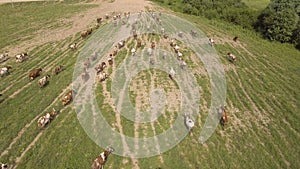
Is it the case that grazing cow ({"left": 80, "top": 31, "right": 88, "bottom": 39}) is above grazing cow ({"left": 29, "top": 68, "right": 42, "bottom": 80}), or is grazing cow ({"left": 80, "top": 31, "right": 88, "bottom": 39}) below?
above

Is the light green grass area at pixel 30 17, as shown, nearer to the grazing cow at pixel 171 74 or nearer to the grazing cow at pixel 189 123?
the grazing cow at pixel 171 74

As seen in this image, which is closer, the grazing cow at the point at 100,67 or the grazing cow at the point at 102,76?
the grazing cow at the point at 102,76

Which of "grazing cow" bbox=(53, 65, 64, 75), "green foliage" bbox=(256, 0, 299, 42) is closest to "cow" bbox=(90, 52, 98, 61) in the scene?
"grazing cow" bbox=(53, 65, 64, 75)

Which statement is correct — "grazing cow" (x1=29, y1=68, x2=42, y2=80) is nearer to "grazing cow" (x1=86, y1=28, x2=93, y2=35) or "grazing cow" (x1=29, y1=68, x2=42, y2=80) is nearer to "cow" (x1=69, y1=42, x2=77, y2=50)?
"cow" (x1=69, y1=42, x2=77, y2=50)

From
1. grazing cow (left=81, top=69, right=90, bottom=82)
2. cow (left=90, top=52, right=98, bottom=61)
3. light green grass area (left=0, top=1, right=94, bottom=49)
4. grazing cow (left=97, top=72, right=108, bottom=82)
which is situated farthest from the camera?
light green grass area (left=0, top=1, right=94, bottom=49)

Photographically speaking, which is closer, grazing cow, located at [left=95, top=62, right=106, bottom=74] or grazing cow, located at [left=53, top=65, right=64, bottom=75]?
grazing cow, located at [left=95, top=62, right=106, bottom=74]

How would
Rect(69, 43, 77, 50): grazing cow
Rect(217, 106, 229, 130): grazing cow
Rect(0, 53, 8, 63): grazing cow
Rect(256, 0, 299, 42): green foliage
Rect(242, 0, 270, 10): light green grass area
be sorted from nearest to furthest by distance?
Rect(217, 106, 229, 130): grazing cow
Rect(0, 53, 8, 63): grazing cow
Rect(69, 43, 77, 50): grazing cow
Rect(256, 0, 299, 42): green foliage
Rect(242, 0, 270, 10): light green grass area

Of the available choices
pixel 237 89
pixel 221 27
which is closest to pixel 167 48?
pixel 237 89

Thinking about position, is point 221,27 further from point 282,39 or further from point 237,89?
point 237,89

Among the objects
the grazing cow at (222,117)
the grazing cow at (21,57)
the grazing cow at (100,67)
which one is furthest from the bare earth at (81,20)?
the grazing cow at (222,117)
